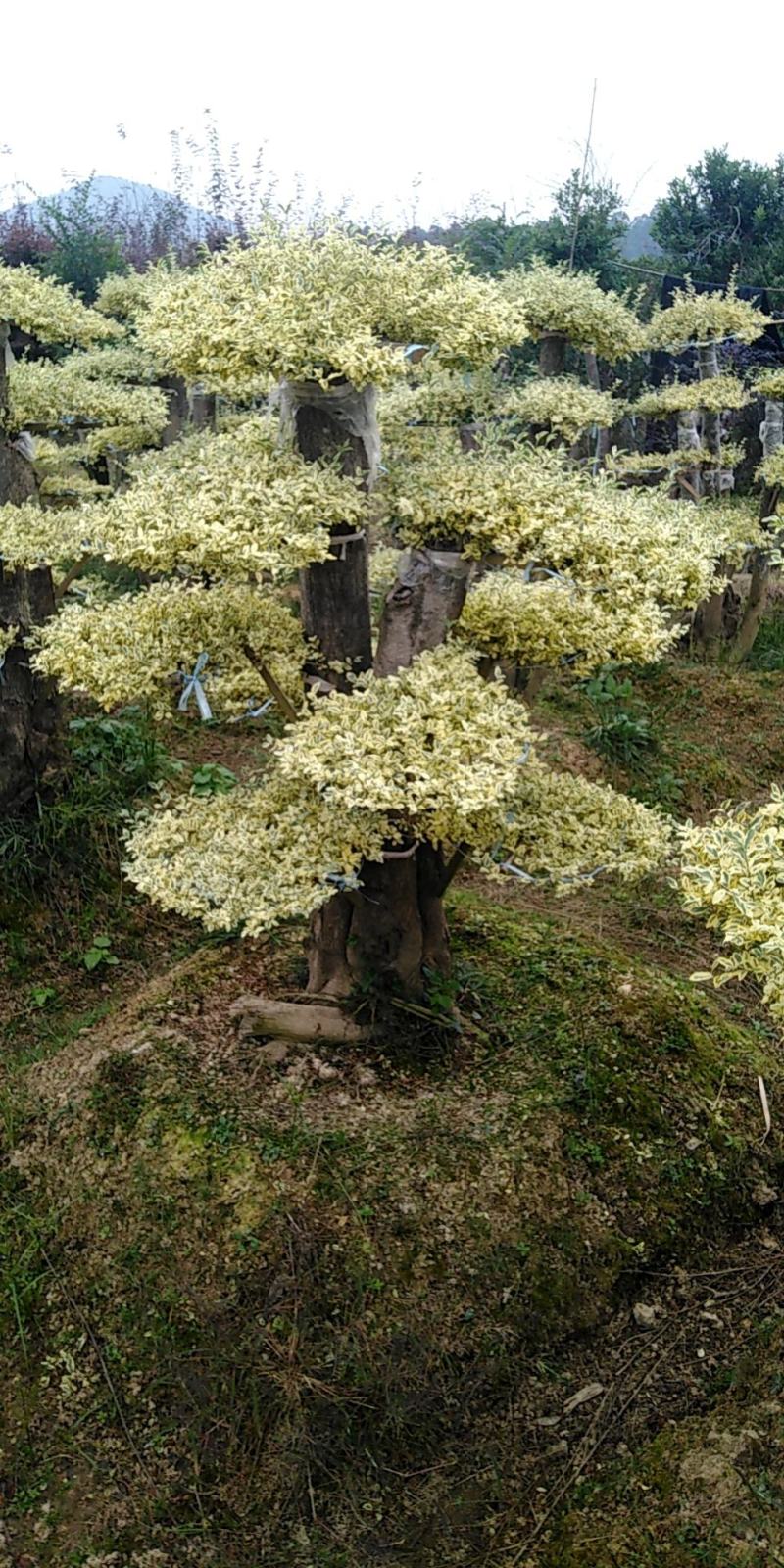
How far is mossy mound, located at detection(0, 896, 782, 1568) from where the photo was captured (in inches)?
150

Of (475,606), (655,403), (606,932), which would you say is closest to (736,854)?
(475,606)

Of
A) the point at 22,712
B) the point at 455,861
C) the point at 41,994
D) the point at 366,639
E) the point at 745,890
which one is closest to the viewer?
the point at 745,890

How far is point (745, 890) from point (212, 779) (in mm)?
5188

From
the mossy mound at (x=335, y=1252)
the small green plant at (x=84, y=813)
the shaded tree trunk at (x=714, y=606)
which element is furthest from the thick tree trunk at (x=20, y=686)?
the shaded tree trunk at (x=714, y=606)

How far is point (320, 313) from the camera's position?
13.1 feet

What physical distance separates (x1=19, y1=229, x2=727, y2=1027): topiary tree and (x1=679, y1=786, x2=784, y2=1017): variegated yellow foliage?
2.92 ft

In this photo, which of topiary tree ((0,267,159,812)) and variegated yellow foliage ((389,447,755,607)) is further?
topiary tree ((0,267,159,812))

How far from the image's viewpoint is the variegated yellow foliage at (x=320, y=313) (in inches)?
156

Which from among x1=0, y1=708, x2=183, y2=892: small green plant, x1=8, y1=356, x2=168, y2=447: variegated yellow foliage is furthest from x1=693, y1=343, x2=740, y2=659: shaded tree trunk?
x1=0, y1=708, x2=183, y2=892: small green plant

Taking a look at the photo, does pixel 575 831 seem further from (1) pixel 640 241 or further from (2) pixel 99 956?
(1) pixel 640 241

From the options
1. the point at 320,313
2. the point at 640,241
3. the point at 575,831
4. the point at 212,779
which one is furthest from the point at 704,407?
the point at 640,241

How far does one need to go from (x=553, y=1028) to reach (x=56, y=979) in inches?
104

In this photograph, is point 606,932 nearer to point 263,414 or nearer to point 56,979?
point 56,979

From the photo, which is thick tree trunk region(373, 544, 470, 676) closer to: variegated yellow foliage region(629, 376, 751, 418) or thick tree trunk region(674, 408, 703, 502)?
variegated yellow foliage region(629, 376, 751, 418)
